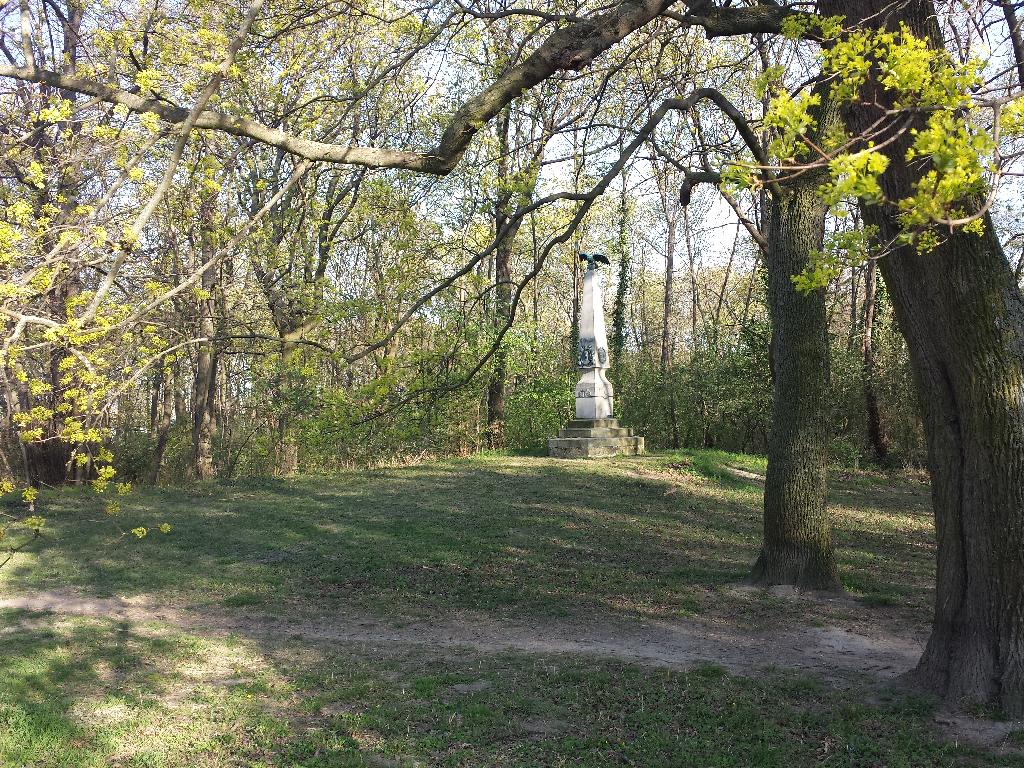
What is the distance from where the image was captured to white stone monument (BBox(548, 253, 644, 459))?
16.3 m

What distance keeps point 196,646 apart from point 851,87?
5505 millimetres

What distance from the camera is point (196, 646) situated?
19.4ft

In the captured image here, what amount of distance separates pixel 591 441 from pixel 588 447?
0.46 feet

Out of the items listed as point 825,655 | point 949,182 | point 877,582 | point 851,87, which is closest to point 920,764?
point 825,655

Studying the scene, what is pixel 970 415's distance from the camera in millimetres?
4504

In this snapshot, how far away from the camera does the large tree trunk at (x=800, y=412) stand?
23.6 feet

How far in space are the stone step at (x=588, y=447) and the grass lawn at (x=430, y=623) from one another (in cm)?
308

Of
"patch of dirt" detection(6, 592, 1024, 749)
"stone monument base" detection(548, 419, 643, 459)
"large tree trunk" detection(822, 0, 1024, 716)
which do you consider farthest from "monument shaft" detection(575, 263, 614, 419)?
"large tree trunk" detection(822, 0, 1024, 716)

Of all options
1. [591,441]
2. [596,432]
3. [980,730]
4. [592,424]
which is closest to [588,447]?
[591,441]

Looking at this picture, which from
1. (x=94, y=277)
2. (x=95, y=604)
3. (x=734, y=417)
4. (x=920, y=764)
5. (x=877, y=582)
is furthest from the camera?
(x=734, y=417)

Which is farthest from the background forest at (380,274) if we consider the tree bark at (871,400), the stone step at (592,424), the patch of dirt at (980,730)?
the patch of dirt at (980,730)

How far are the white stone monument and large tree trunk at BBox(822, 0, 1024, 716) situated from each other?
11.4 meters

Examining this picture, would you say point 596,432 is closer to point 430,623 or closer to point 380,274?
point 380,274

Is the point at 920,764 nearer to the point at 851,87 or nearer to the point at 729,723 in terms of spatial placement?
the point at 729,723
